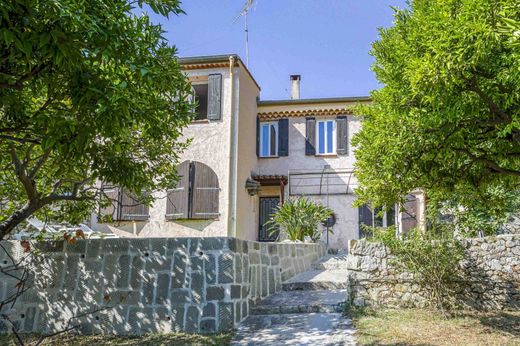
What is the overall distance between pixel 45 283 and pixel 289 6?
8.31 metres

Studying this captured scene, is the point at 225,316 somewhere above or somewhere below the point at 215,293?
below

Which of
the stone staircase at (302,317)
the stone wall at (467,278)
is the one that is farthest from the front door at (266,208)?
the stone wall at (467,278)

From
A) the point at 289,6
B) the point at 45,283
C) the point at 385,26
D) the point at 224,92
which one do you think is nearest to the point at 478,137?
the point at 385,26

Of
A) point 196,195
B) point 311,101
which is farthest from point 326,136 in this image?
point 196,195

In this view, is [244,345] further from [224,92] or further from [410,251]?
[224,92]

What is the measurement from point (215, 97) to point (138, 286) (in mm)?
9141

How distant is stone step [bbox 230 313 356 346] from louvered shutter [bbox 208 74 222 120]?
8.99 metres

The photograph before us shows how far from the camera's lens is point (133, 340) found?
6387 mm

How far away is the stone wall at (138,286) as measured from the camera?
21.4 ft

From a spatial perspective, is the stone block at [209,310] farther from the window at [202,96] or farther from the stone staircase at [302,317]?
the window at [202,96]

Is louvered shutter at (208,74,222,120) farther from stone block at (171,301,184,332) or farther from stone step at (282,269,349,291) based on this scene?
stone block at (171,301,184,332)

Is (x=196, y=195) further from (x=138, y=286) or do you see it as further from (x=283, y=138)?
(x=138, y=286)

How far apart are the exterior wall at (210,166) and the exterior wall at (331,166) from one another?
107 inches

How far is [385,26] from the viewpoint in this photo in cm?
655
